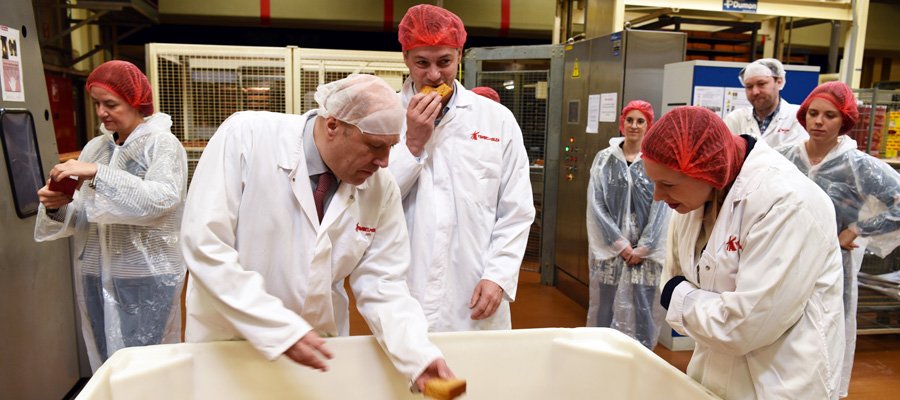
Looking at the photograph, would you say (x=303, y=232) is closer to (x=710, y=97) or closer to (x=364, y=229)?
(x=364, y=229)

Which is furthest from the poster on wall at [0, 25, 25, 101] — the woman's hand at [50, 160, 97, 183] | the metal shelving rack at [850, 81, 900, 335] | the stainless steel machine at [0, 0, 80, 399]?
the metal shelving rack at [850, 81, 900, 335]

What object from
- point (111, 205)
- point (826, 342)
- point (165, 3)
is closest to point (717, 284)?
point (826, 342)

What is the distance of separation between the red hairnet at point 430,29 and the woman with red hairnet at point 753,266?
68 centimetres

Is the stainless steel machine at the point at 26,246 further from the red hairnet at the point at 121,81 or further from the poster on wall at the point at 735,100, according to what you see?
the poster on wall at the point at 735,100

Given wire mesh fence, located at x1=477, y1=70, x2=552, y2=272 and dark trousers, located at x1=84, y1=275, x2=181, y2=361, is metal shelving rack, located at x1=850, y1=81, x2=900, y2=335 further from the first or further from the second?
dark trousers, located at x1=84, y1=275, x2=181, y2=361

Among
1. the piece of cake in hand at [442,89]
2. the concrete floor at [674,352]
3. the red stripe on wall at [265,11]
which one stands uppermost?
the red stripe on wall at [265,11]

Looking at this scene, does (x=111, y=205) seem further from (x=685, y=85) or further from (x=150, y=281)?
(x=685, y=85)

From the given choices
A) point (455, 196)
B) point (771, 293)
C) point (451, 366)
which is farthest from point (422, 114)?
point (771, 293)

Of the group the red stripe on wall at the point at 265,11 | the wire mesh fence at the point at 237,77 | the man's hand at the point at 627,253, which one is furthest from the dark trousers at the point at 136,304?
the red stripe on wall at the point at 265,11

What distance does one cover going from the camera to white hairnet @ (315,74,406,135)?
1286mm

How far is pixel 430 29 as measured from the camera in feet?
5.61

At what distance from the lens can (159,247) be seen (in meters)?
2.26

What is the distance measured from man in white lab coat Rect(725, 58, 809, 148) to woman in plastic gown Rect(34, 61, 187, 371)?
2.86m

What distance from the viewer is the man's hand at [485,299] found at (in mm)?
1746
